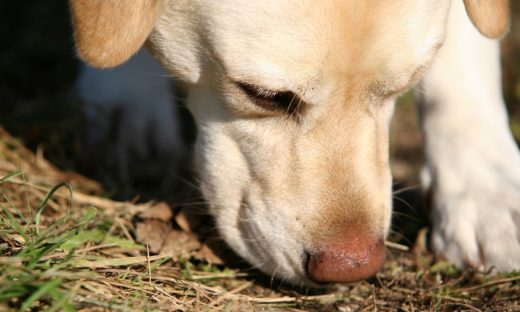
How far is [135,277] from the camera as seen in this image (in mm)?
1911

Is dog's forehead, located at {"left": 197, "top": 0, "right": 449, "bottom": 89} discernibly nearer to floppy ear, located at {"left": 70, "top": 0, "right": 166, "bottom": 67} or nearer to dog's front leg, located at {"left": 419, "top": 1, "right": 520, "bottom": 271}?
floppy ear, located at {"left": 70, "top": 0, "right": 166, "bottom": 67}

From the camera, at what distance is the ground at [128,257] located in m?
1.72

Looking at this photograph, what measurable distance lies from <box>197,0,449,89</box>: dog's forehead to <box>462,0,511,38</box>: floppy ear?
348 millimetres

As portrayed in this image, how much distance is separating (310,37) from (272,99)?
0.81 ft

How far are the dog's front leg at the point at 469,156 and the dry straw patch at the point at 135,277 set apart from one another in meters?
0.09

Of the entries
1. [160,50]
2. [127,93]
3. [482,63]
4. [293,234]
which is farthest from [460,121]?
[127,93]

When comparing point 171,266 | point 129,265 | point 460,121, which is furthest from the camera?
point 460,121

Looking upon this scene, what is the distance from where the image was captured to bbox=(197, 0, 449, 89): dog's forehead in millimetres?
1916

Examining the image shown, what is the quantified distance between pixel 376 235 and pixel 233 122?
1.76 feet

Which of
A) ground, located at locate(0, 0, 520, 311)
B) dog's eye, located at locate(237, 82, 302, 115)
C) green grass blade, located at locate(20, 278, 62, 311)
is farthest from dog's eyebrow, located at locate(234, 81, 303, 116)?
green grass blade, located at locate(20, 278, 62, 311)

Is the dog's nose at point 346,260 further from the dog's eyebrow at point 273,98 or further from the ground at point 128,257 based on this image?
the dog's eyebrow at point 273,98

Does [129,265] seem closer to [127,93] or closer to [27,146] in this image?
[27,146]

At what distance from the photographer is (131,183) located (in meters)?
2.95

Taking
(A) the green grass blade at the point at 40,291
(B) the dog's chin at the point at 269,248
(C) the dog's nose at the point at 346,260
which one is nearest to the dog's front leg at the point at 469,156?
(C) the dog's nose at the point at 346,260
